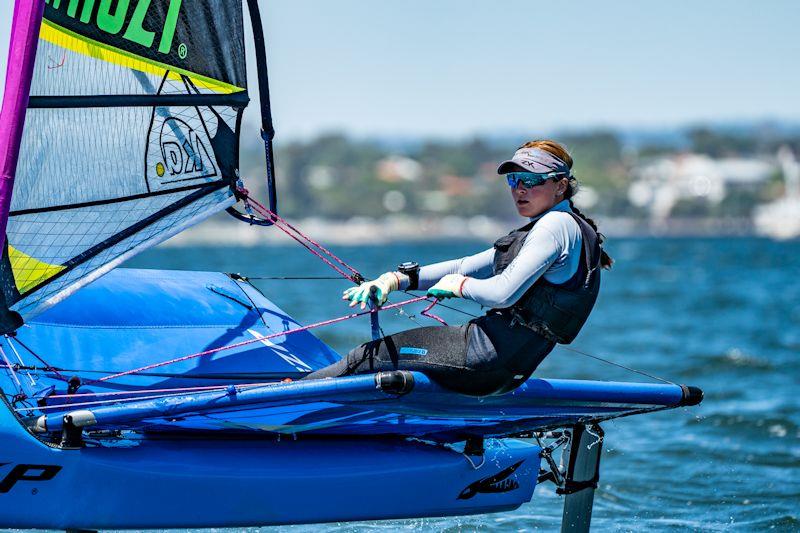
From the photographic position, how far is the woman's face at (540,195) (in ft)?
12.5

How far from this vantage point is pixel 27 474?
3.64 m

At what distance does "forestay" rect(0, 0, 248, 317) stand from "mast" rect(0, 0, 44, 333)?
17 centimetres

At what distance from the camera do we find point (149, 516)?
150 inches

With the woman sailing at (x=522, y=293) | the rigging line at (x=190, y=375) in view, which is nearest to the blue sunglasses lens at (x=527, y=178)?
the woman sailing at (x=522, y=293)

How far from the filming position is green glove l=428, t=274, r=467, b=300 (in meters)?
3.74

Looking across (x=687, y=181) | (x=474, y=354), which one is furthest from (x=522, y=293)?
(x=687, y=181)

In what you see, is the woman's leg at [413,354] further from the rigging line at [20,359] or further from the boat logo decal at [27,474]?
the rigging line at [20,359]

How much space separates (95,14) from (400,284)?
4.74 feet

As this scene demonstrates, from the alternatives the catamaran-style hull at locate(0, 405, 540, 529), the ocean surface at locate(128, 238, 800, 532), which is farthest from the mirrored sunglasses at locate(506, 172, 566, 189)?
the ocean surface at locate(128, 238, 800, 532)

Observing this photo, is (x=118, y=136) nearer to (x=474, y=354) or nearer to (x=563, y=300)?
(x=474, y=354)

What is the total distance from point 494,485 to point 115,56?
6.84 ft

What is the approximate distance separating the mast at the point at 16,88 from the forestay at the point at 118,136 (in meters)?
0.17

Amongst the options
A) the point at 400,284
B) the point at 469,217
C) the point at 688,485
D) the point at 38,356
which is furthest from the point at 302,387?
the point at 469,217

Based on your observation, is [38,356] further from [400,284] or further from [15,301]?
[400,284]
